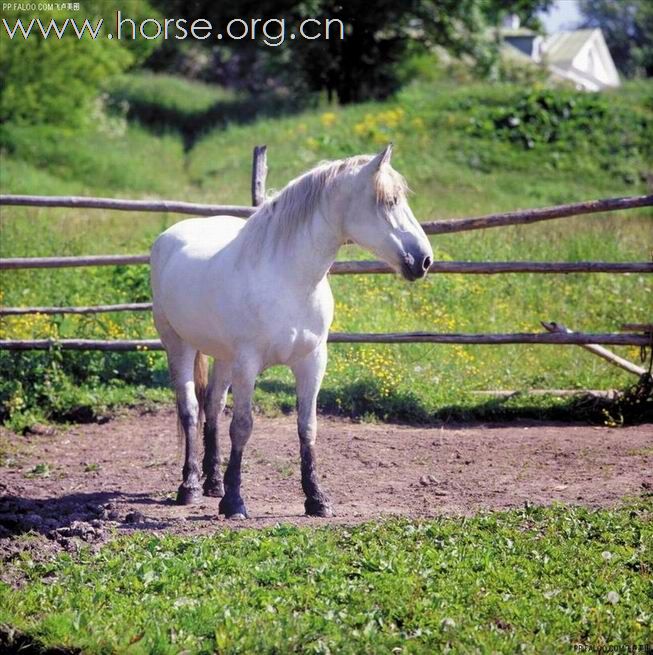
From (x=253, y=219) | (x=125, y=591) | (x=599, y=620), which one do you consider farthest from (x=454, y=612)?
(x=253, y=219)

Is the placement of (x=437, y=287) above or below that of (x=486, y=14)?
below

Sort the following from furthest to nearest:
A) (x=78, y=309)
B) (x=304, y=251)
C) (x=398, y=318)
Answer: (x=398, y=318) → (x=78, y=309) → (x=304, y=251)

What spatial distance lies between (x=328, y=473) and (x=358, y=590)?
2.18 meters

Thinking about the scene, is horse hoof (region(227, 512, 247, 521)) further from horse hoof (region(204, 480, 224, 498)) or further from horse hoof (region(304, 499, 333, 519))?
horse hoof (region(204, 480, 224, 498))

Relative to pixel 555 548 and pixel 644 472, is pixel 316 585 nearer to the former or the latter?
pixel 555 548

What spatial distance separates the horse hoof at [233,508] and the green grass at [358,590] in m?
0.37

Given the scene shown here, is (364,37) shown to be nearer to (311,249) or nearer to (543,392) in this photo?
(543,392)

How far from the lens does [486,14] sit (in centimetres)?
2884

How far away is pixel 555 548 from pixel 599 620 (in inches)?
28.6

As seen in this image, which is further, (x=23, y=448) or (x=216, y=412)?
(x=23, y=448)

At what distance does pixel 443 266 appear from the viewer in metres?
8.27

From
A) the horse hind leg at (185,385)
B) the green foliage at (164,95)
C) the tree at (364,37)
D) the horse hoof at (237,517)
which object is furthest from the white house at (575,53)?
the horse hoof at (237,517)

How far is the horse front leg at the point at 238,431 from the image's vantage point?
18.6 ft

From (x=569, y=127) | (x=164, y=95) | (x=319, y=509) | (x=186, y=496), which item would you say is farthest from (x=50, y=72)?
(x=319, y=509)
